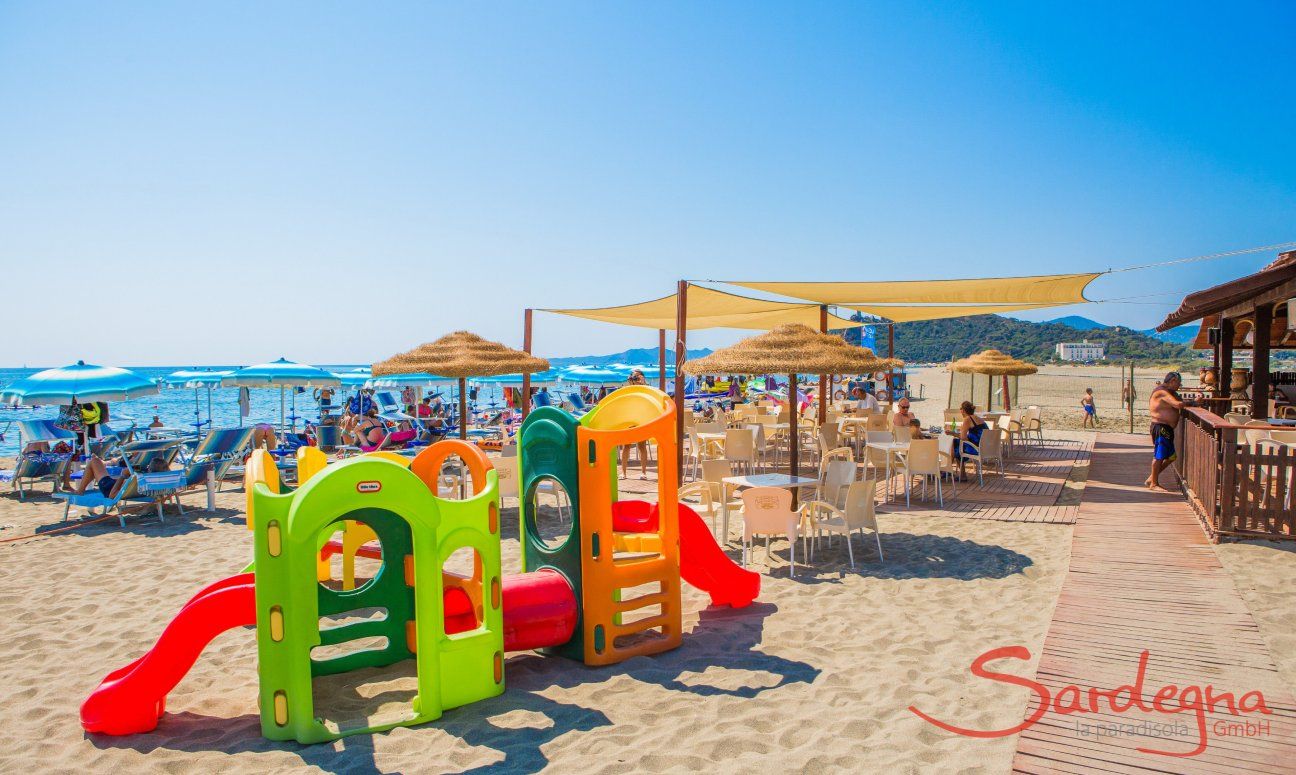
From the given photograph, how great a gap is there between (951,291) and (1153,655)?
7.02 m

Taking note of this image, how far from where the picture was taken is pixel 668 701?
12.0ft

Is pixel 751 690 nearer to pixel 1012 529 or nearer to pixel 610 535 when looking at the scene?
pixel 610 535

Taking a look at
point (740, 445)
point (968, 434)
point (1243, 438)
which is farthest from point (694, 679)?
point (1243, 438)

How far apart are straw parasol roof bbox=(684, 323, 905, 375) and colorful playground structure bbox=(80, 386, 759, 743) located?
2311 millimetres

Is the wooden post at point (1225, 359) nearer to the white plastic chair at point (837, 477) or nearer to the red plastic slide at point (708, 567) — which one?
the white plastic chair at point (837, 477)

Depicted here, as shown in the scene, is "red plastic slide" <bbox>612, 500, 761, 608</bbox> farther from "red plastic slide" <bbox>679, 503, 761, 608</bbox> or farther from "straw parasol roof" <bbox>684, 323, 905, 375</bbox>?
"straw parasol roof" <bbox>684, 323, 905, 375</bbox>

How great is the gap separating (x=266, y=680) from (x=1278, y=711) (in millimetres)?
4350

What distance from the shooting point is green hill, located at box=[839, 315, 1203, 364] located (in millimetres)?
75000

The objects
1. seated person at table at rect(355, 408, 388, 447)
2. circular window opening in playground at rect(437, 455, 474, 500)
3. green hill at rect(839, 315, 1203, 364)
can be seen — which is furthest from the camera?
green hill at rect(839, 315, 1203, 364)

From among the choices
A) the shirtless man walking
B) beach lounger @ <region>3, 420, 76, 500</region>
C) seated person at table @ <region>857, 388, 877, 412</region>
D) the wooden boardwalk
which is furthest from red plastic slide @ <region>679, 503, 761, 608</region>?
seated person at table @ <region>857, 388, 877, 412</region>

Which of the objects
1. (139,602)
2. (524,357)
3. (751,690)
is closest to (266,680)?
(751,690)

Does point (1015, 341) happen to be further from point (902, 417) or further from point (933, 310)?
point (902, 417)

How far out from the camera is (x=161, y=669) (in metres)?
3.38

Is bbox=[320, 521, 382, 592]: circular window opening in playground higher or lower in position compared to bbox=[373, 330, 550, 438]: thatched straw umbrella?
lower
